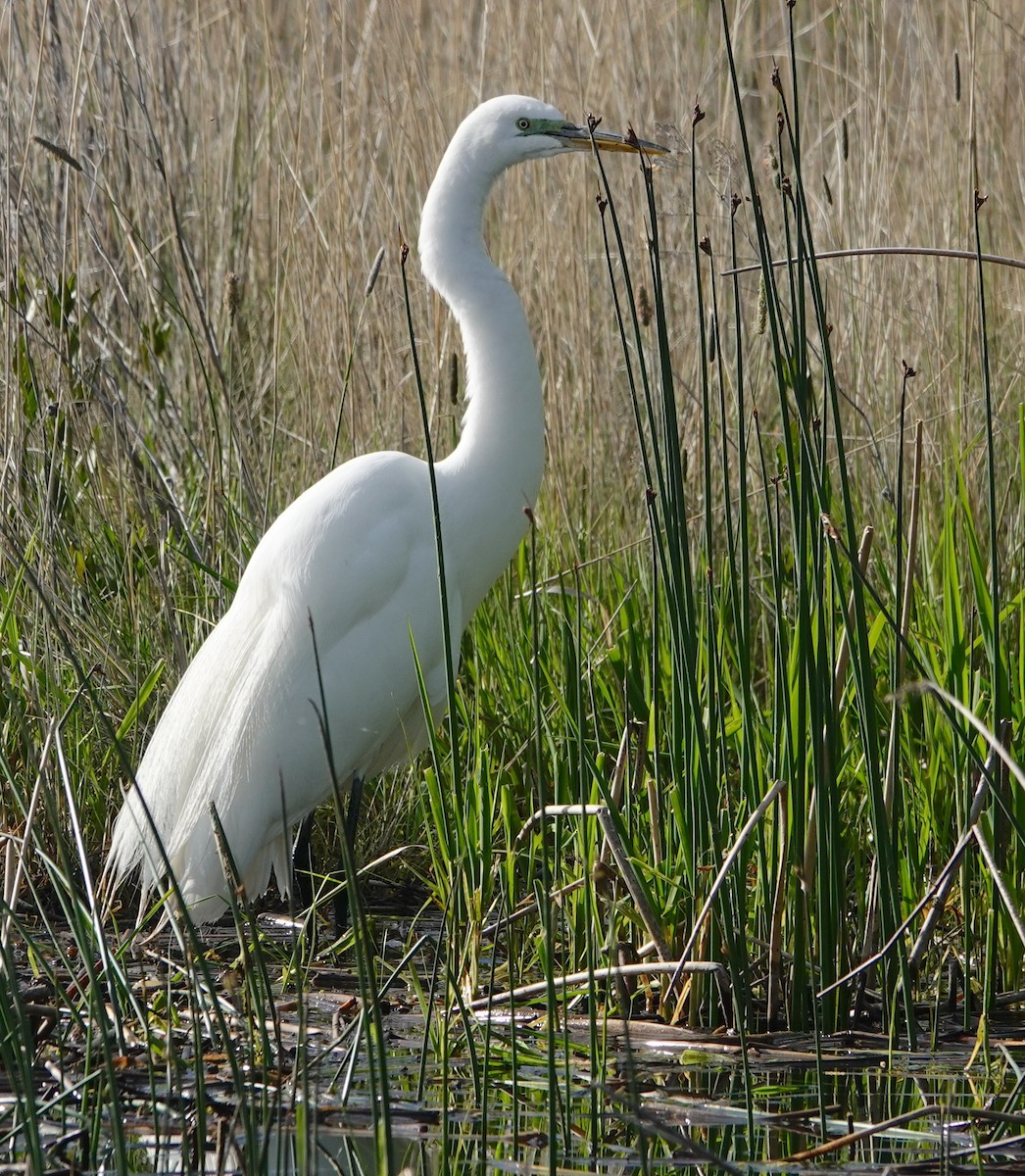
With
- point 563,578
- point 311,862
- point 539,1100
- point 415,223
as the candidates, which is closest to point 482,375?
point 563,578

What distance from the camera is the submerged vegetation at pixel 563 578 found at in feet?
5.80

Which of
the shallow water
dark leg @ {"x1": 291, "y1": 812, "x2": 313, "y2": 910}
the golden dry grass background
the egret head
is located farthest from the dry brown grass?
the shallow water

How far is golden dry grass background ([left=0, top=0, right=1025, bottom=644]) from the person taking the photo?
11.5 feet

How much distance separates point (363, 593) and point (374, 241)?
1.31m

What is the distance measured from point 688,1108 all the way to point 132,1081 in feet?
2.13

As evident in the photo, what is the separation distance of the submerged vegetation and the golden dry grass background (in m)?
0.02

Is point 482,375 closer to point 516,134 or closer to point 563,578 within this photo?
point 516,134

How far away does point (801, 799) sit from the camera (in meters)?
1.95

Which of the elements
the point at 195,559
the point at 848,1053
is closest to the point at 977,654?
the point at 848,1053

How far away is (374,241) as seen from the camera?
3.93m

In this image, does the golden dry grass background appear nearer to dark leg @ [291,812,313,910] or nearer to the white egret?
the white egret

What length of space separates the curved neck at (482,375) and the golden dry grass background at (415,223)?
51 cm

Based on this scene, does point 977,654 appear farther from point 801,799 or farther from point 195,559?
point 195,559

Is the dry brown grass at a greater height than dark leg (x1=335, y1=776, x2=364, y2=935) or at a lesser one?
greater
